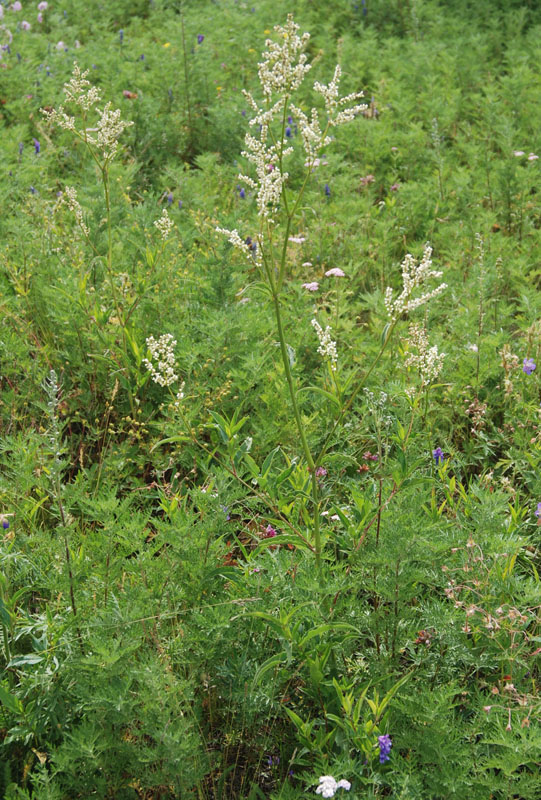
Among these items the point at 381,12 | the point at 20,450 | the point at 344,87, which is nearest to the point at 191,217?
the point at 20,450

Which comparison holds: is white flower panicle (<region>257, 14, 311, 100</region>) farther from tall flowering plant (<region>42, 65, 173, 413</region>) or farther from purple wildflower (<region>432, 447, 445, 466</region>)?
purple wildflower (<region>432, 447, 445, 466</region>)

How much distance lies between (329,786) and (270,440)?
143 centimetres

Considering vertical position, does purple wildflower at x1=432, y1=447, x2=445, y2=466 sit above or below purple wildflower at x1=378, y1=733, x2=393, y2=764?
below

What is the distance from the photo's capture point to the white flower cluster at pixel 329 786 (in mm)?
1777

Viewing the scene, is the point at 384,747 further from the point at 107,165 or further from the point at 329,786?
the point at 107,165

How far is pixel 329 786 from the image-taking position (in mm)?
1792

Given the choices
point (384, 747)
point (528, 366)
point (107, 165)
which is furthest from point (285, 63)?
point (528, 366)

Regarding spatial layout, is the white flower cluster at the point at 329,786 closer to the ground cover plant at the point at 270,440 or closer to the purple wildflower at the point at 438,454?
the ground cover plant at the point at 270,440

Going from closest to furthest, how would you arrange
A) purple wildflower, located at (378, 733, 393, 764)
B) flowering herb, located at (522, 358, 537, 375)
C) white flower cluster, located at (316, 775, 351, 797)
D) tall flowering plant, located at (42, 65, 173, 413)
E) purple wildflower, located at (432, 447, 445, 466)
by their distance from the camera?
1. white flower cluster, located at (316, 775, 351, 797)
2. purple wildflower, located at (378, 733, 393, 764)
3. purple wildflower, located at (432, 447, 445, 466)
4. tall flowering plant, located at (42, 65, 173, 413)
5. flowering herb, located at (522, 358, 537, 375)

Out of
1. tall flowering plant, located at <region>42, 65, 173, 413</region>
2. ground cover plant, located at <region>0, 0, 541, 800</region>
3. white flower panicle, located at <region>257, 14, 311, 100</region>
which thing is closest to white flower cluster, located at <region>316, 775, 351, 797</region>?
ground cover plant, located at <region>0, 0, 541, 800</region>

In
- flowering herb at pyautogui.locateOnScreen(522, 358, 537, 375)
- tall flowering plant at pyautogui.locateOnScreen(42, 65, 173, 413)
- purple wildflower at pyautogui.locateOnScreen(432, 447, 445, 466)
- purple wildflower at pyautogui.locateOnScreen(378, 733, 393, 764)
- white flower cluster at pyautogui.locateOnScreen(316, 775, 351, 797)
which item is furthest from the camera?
flowering herb at pyautogui.locateOnScreen(522, 358, 537, 375)

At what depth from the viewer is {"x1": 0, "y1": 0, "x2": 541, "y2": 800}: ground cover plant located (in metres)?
1.97

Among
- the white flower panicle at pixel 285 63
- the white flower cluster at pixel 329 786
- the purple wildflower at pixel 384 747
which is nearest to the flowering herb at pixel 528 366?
the white flower panicle at pixel 285 63

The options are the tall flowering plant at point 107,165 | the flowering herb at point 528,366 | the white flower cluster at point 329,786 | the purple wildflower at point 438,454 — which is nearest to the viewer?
the white flower cluster at point 329,786
